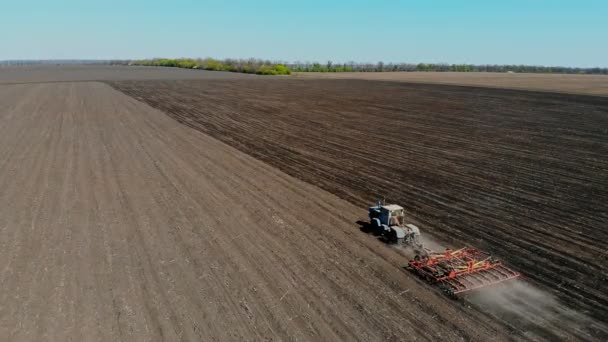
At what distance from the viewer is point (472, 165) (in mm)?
22812

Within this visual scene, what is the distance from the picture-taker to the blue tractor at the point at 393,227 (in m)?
13.5

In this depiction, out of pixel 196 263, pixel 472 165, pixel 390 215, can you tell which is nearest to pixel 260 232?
pixel 196 263

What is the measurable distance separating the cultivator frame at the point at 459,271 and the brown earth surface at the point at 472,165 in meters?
0.94

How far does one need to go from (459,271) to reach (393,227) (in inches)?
108

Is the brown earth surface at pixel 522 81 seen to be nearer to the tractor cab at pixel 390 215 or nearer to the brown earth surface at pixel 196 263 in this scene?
the tractor cab at pixel 390 215

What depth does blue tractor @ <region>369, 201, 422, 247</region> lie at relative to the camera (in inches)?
533

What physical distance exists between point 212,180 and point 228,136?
→ 10699 mm

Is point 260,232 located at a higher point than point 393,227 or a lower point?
lower

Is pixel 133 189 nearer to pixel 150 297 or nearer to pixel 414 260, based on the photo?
pixel 150 297

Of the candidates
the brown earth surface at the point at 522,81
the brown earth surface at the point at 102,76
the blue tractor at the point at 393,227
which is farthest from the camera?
the brown earth surface at the point at 102,76

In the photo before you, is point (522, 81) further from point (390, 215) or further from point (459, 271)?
point (459, 271)

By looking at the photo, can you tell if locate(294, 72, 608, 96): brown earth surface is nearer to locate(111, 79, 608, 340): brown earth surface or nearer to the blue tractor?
locate(111, 79, 608, 340): brown earth surface

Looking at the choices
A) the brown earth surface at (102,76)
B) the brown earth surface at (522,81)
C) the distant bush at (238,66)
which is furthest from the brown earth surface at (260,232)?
the distant bush at (238,66)

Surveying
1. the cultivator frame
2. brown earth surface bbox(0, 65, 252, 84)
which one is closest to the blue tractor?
→ the cultivator frame
